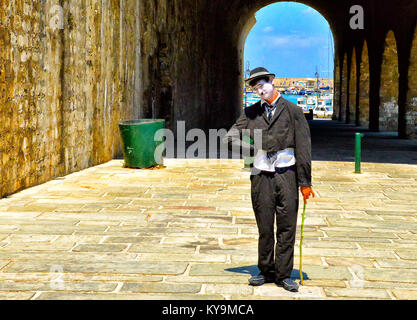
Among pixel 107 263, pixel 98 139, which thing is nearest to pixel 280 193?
Answer: pixel 107 263

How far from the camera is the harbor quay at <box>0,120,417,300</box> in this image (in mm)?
3699

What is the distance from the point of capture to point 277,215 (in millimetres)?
3812

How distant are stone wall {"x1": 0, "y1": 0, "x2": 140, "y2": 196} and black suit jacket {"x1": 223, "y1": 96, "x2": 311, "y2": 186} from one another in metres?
3.97

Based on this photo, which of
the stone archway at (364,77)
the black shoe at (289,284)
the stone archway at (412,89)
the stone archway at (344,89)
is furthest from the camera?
the stone archway at (344,89)

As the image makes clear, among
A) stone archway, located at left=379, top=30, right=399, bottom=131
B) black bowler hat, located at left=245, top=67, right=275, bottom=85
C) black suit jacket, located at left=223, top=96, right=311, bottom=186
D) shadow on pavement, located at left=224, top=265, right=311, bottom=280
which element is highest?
stone archway, located at left=379, top=30, right=399, bottom=131

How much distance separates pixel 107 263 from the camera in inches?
168

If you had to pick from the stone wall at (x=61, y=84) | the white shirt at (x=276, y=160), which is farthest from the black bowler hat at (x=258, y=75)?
the stone wall at (x=61, y=84)

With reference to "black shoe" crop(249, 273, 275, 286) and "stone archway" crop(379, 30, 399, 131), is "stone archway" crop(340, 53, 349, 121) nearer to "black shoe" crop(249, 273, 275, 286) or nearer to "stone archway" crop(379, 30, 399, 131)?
"stone archway" crop(379, 30, 399, 131)

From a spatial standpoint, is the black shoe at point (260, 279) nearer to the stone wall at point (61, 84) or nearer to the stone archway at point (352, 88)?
the stone wall at point (61, 84)

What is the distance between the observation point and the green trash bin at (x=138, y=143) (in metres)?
10.0

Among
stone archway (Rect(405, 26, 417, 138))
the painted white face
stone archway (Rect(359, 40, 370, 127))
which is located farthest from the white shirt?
stone archway (Rect(359, 40, 370, 127))

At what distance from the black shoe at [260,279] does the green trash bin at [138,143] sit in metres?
6.50

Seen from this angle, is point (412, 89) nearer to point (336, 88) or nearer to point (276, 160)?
point (276, 160)
